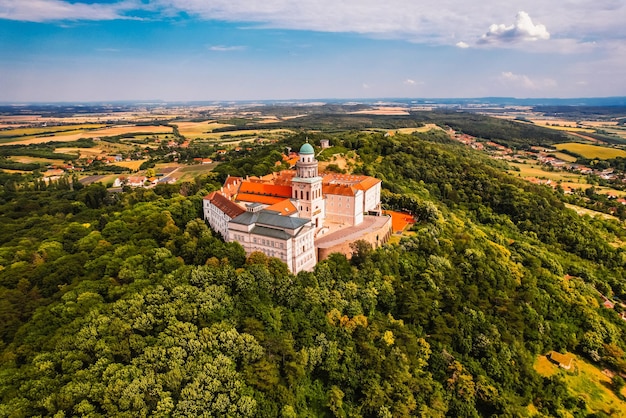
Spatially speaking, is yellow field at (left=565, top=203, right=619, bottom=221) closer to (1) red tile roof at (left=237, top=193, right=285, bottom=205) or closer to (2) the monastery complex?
(2) the monastery complex

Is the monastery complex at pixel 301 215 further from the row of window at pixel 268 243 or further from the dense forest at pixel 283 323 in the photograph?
the dense forest at pixel 283 323

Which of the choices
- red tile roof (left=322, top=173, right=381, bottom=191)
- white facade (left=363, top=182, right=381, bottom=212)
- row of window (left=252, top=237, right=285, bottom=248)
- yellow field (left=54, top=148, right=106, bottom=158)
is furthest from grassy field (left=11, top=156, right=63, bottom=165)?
row of window (left=252, top=237, right=285, bottom=248)

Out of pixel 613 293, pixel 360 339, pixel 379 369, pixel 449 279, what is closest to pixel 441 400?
pixel 379 369

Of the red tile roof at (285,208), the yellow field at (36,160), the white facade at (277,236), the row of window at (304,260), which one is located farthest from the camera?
the yellow field at (36,160)

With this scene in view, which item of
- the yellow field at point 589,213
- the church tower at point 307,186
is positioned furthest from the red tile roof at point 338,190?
the yellow field at point 589,213

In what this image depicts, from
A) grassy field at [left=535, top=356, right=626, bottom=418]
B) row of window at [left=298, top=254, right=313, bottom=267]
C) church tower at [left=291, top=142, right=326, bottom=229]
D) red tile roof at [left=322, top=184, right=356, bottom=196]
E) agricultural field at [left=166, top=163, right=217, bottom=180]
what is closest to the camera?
grassy field at [left=535, top=356, right=626, bottom=418]

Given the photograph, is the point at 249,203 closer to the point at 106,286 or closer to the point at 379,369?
the point at 106,286

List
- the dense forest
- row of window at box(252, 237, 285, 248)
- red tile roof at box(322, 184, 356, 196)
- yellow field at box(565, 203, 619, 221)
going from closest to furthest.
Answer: the dense forest < row of window at box(252, 237, 285, 248) < red tile roof at box(322, 184, 356, 196) < yellow field at box(565, 203, 619, 221)
